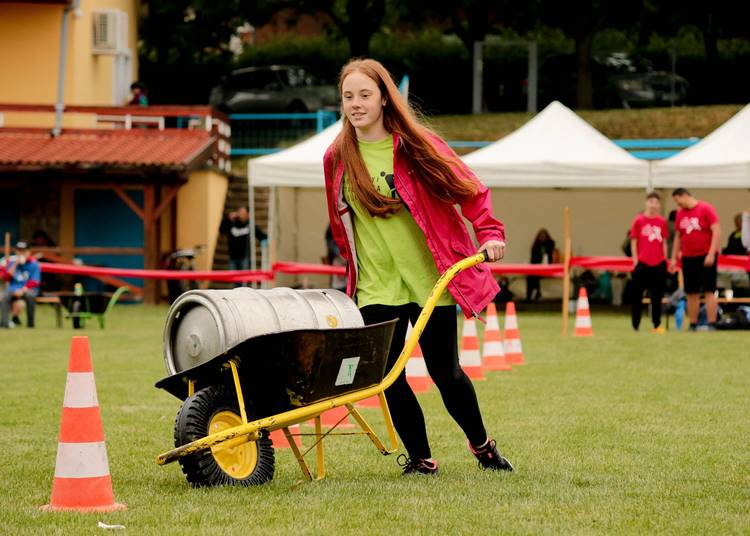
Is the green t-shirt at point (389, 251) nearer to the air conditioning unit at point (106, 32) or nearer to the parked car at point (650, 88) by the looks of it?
the air conditioning unit at point (106, 32)

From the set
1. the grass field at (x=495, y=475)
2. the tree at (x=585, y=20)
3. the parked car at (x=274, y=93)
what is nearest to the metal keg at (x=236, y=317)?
the grass field at (x=495, y=475)

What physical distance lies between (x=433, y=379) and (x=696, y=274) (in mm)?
12417

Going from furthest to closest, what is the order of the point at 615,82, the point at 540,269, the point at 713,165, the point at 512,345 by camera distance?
the point at 615,82, the point at 540,269, the point at 713,165, the point at 512,345

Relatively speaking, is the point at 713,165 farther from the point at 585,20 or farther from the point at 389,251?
the point at 585,20

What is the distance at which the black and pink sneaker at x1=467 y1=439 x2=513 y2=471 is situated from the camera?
22.8ft

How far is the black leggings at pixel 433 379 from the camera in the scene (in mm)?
6727

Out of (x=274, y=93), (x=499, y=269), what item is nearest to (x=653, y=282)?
(x=499, y=269)

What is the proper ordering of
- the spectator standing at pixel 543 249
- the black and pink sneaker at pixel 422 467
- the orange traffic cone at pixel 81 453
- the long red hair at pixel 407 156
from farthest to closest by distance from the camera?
the spectator standing at pixel 543 249
the black and pink sneaker at pixel 422 467
the long red hair at pixel 407 156
the orange traffic cone at pixel 81 453

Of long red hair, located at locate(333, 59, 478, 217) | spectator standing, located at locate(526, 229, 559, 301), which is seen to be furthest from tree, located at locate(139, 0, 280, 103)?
long red hair, located at locate(333, 59, 478, 217)

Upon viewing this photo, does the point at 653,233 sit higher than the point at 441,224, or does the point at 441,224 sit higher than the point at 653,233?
the point at 441,224

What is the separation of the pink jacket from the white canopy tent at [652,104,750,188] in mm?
15427

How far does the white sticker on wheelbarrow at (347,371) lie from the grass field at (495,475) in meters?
0.45

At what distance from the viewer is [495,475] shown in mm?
6863

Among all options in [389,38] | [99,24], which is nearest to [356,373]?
[99,24]
